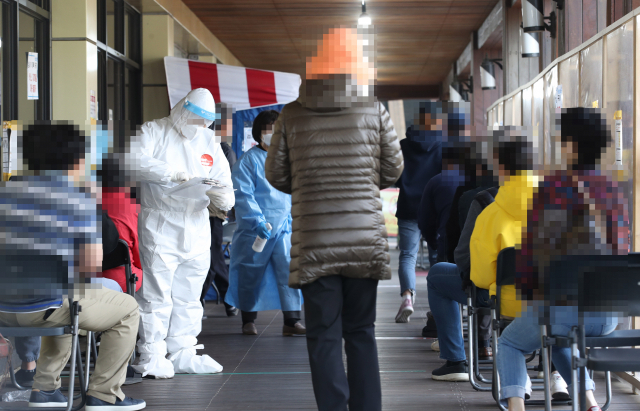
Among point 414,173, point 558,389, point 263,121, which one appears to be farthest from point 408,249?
point 558,389

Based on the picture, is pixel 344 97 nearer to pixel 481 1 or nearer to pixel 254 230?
pixel 254 230

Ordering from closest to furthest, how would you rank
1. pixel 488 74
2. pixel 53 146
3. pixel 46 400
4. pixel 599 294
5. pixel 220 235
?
1. pixel 599 294
2. pixel 53 146
3. pixel 46 400
4. pixel 220 235
5. pixel 488 74

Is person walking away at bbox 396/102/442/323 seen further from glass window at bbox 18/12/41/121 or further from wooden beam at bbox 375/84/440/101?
wooden beam at bbox 375/84/440/101

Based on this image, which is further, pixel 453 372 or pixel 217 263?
pixel 217 263

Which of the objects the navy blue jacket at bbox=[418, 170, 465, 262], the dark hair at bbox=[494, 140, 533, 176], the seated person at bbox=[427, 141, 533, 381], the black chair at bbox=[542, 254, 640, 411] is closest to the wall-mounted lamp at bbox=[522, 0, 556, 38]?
the navy blue jacket at bbox=[418, 170, 465, 262]

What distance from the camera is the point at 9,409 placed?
3.46 metres

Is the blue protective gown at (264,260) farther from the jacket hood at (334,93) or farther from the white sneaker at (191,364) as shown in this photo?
the jacket hood at (334,93)

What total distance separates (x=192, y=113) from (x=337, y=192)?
175cm

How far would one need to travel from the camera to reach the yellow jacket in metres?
2.88

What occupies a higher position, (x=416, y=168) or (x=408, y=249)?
(x=416, y=168)

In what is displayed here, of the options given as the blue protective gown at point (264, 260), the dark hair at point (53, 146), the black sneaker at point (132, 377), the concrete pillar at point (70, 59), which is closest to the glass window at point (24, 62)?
the concrete pillar at point (70, 59)

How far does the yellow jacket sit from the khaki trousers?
1625 mm

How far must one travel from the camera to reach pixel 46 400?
11.2 feet

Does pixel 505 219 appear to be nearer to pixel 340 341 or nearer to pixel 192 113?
pixel 340 341
